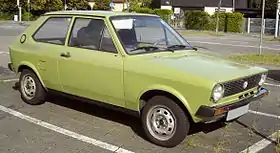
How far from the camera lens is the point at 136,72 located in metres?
5.25

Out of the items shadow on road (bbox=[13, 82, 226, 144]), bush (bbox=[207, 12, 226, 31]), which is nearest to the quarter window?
shadow on road (bbox=[13, 82, 226, 144])

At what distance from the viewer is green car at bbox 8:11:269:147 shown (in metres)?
4.84

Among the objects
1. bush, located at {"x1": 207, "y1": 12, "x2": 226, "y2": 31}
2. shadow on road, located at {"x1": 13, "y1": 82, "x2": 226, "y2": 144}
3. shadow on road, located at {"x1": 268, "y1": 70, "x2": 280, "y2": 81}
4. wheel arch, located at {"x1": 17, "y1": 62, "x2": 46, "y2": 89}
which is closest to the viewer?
shadow on road, located at {"x1": 13, "y1": 82, "x2": 226, "y2": 144}

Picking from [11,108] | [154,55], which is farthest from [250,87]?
[11,108]

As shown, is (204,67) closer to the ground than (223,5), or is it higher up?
closer to the ground

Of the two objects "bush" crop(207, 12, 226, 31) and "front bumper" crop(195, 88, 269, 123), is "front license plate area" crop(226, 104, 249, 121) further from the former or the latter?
"bush" crop(207, 12, 226, 31)

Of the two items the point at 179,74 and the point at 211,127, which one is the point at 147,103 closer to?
the point at 179,74

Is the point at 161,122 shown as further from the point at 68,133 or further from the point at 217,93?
the point at 68,133

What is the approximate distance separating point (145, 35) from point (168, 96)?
1.27 metres

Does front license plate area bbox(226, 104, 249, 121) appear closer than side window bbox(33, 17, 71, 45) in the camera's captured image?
Yes

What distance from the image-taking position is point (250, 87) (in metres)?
5.29

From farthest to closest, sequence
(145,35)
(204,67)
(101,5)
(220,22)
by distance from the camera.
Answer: (101,5) < (220,22) < (145,35) < (204,67)

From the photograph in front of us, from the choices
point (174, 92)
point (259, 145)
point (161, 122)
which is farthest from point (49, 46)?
point (259, 145)

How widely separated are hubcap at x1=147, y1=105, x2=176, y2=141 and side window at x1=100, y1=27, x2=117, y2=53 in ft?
3.41
